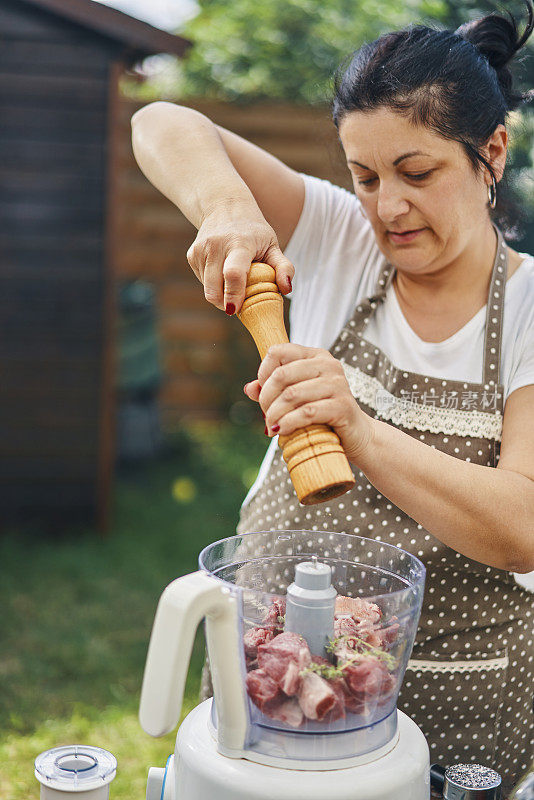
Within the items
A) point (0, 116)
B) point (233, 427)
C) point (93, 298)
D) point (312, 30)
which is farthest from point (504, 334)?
point (312, 30)

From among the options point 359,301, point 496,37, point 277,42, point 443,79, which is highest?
point 277,42

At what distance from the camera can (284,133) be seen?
6.71 metres

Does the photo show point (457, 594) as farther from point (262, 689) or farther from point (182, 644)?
point (182, 644)

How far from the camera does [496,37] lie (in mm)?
1398

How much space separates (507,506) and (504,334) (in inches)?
13.6

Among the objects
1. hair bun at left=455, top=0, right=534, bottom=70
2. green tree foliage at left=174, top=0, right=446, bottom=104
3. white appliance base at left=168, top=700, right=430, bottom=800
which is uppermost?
green tree foliage at left=174, top=0, right=446, bottom=104

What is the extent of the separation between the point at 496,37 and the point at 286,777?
116cm

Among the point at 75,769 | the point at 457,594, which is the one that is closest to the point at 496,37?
the point at 457,594

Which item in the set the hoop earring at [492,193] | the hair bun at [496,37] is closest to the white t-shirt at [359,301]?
the hoop earring at [492,193]

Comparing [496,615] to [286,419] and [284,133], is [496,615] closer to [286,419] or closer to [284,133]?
[286,419]

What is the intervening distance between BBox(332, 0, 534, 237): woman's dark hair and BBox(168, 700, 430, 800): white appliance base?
0.86 m

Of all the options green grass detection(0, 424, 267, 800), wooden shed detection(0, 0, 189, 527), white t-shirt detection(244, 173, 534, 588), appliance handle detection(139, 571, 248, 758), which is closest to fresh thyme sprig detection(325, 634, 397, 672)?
appliance handle detection(139, 571, 248, 758)

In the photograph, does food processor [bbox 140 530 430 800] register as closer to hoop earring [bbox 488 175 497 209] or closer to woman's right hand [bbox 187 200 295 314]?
woman's right hand [bbox 187 200 295 314]

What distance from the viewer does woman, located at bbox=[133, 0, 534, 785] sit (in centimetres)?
117
